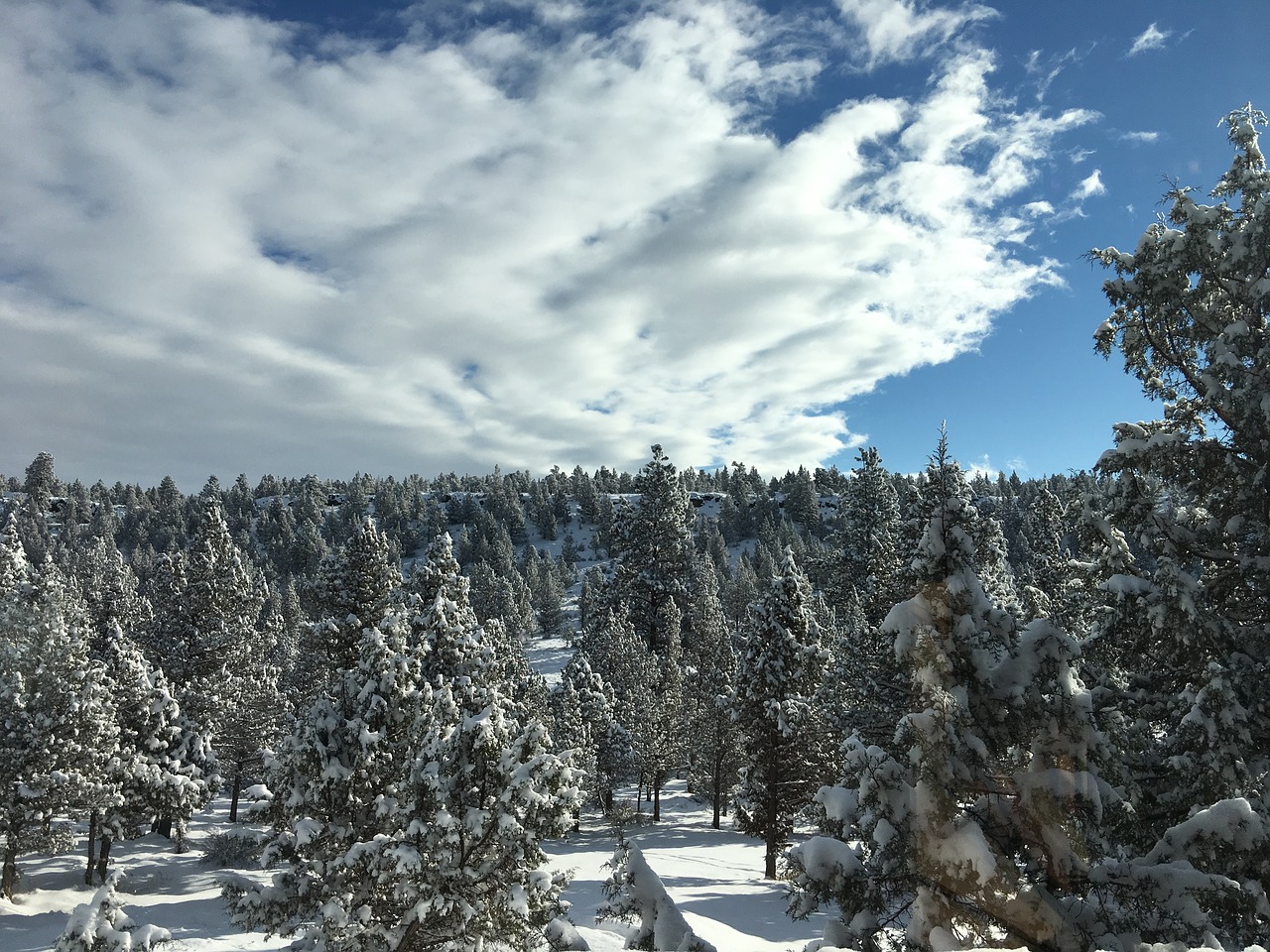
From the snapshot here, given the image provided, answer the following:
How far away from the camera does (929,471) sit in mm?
21266

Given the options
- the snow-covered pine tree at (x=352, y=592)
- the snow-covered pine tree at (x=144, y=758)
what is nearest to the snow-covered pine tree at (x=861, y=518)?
the snow-covered pine tree at (x=352, y=592)

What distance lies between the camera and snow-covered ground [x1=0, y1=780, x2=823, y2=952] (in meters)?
19.9

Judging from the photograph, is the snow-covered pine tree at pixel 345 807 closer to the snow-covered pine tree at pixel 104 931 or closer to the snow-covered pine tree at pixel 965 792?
the snow-covered pine tree at pixel 104 931

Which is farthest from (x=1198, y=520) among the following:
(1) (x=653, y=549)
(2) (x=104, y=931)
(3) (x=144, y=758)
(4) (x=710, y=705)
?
(1) (x=653, y=549)

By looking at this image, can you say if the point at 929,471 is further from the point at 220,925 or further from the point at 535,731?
the point at 220,925

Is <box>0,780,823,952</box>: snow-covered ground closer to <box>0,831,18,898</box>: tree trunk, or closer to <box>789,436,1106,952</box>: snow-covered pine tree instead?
<box>0,831,18,898</box>: tree trunk

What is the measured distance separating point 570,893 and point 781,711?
10388 mm

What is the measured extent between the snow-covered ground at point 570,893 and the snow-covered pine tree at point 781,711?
2623mm

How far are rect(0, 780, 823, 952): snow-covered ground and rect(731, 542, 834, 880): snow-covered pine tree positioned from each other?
2.62 metres

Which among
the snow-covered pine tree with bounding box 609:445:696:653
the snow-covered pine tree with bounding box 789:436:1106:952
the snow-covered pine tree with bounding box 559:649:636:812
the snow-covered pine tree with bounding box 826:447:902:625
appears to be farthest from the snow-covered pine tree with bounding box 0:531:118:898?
the snow-covered pine tree with bounding box 609:445:696:653

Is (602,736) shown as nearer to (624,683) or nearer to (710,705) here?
(624,683)

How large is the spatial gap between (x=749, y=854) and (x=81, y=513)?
215 m

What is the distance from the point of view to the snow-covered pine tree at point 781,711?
26.5m

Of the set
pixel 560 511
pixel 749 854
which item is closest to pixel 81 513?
pixel 560 511
